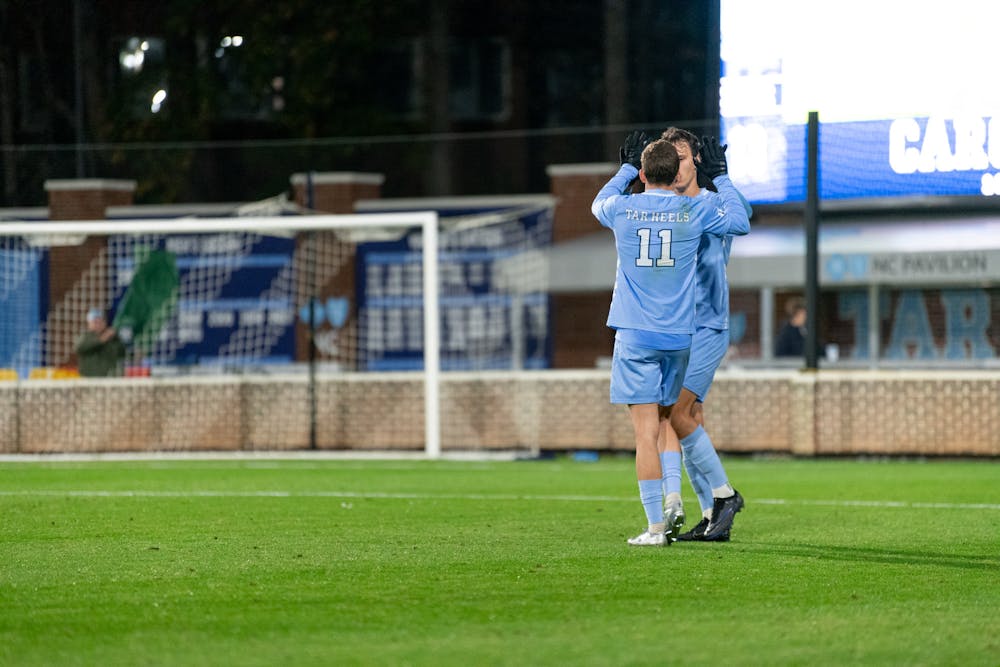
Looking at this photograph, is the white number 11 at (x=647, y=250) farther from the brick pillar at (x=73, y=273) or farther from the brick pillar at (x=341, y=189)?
the brick pillar at (x=341, y=189)

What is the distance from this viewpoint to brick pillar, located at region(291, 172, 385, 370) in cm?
2441

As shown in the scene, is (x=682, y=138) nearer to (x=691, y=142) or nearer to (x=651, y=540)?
(x=691, y=142)

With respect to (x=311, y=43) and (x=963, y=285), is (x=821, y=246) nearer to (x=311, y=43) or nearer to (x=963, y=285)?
(x=963, y=285)

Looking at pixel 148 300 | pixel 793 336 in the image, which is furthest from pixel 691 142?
Result: pixel 148 300

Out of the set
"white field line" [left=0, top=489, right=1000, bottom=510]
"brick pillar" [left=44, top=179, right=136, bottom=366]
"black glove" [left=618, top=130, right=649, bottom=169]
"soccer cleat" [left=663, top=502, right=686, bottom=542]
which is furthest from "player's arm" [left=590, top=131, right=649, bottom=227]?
"brick pillar" [left=44, top=179, right=136, bottom=366]

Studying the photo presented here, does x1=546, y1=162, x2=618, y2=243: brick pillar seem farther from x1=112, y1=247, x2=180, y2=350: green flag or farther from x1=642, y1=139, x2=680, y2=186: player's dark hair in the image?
x1=642, y1=139, x2=680, y2=186: player's dark hair

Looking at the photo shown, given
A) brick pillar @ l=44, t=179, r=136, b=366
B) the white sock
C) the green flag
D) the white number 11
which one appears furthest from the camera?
the green flag

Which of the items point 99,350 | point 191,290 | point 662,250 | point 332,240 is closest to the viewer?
point 662,250

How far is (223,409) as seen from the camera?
19.9m

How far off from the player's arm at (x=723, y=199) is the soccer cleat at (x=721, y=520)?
1.36m

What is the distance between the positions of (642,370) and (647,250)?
58 centimetres

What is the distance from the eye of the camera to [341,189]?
1035 inches

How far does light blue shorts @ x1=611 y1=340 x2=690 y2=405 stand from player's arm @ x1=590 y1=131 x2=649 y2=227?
640 mm

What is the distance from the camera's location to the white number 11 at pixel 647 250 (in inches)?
349
